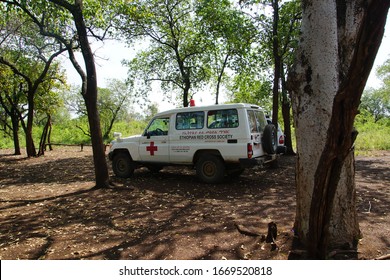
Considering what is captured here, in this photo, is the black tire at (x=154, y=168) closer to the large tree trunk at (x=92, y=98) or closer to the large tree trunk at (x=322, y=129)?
the large tree trunk at (x=92, y=98)

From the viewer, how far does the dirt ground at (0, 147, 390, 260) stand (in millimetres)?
3943

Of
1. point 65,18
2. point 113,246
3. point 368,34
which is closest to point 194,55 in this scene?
point 65,18

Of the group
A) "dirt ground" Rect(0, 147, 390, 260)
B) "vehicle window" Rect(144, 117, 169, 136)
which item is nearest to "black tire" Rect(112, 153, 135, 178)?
"dirt ground" Rect(0, 147, 390, 260)

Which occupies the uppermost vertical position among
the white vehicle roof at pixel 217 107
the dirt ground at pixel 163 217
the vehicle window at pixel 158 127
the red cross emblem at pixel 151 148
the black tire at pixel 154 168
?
the white vehicle roof at pixel 217 107

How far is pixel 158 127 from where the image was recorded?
9.04m

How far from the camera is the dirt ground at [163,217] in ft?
12.9

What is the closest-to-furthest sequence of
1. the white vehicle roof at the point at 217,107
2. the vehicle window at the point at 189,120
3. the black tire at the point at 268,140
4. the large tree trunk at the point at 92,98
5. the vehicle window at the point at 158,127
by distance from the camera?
the large tree trunk at the point at 92,98
the white vehicle roof at the point at 217,107
the black tire at the point at 268,140
the vehicle window at the point at 189,120
the vehicle window at the point at 158,127

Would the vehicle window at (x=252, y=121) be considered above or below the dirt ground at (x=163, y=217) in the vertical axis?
above

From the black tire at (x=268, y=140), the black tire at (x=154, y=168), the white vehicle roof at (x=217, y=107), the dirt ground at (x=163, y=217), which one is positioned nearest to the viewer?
the dirt ground at (x=163, y=217)

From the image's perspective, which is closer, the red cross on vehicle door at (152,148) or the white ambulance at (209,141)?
the white ambulance at (209,141)

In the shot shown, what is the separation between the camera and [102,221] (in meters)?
5.35

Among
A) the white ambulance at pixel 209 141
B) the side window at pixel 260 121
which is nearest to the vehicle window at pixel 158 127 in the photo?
the white ambulance at pixel 209 141

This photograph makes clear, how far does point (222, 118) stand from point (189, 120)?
103 centimetres

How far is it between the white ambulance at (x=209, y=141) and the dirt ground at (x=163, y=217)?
0.59 meters
